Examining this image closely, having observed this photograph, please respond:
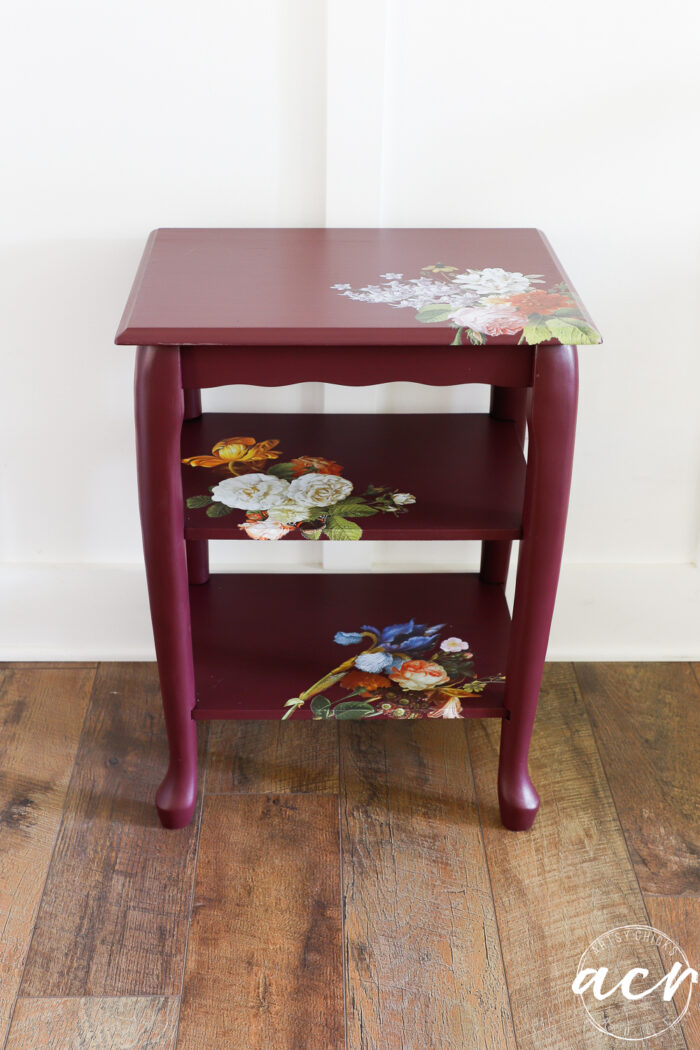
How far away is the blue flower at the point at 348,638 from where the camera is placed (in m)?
1.53

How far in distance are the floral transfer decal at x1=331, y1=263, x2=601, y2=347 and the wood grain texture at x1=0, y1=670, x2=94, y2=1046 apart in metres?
0.89

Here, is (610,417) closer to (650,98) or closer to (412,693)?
(650,98)

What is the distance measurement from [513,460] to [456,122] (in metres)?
0.51

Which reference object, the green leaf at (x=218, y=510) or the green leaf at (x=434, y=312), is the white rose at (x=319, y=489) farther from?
the green leaf at (x=434, y=312)

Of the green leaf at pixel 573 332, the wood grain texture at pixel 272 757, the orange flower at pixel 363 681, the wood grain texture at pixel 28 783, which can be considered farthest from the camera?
the wood grain texture at pixel 272 757

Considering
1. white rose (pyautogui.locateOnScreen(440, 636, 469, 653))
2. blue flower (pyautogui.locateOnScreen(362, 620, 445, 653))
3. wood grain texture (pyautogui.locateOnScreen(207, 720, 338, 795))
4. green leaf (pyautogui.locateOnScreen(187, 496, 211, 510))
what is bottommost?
wood grain texture (pyautogui.locateOnScreen(207, 720, 338, 795))

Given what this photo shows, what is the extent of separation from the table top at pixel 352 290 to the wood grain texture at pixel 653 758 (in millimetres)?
785

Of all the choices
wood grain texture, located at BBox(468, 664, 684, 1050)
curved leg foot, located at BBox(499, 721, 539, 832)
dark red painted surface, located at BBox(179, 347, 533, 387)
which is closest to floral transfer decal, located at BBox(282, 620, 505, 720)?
curved leg foot, located at BBox(499, 721, 539, 832)

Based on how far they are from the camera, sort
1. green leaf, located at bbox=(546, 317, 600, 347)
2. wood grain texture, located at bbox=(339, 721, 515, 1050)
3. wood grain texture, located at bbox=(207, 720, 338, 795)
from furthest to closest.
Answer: wood grain texture, located at bbox=(207, 720, 338, 795), wood grain texture, located at bbox=(339, 721, 515, 1050), green leaf, located at bbox=(546, 317, 600, 347)

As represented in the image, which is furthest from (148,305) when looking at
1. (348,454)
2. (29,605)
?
(29,605)

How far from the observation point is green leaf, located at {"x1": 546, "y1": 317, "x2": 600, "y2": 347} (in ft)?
3.73

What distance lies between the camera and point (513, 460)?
146 cm

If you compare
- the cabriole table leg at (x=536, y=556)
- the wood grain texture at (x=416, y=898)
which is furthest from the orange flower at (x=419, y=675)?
the wood grain texture at (x=416, y=898)

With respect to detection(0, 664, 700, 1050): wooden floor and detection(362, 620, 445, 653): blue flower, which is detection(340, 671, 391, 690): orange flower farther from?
detection(0, 664, 700, 1050): wooden floor
